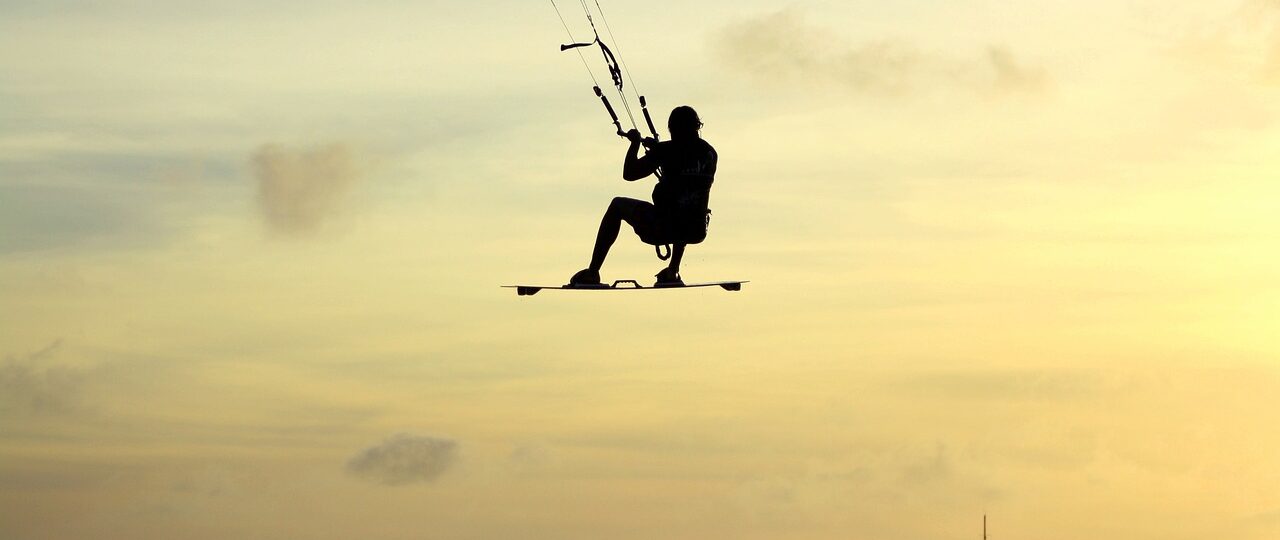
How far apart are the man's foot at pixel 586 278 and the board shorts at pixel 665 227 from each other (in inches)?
51.0

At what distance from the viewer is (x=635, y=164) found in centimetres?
3500

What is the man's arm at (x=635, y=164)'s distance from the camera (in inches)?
1368

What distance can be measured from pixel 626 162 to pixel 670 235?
6.19 ft

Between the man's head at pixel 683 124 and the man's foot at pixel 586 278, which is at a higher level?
the man's head at pixel 683 124

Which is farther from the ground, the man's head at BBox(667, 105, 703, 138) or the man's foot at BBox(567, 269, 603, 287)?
the man's head at BBox(667, 105, 703, 138)

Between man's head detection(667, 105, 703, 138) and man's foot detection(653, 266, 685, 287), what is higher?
man's head detection(667, 105, 703, 138)

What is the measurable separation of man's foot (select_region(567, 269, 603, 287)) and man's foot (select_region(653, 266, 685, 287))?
1.25 metres

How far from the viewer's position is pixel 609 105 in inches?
1278

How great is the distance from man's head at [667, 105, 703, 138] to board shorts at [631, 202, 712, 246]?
162 cm

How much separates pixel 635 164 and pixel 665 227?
1538mm

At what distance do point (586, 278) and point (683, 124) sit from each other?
12.2 ft

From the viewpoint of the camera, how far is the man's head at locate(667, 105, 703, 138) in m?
35.2

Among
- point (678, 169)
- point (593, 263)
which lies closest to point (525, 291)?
point (593, 263)

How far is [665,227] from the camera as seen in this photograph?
35625 mm
